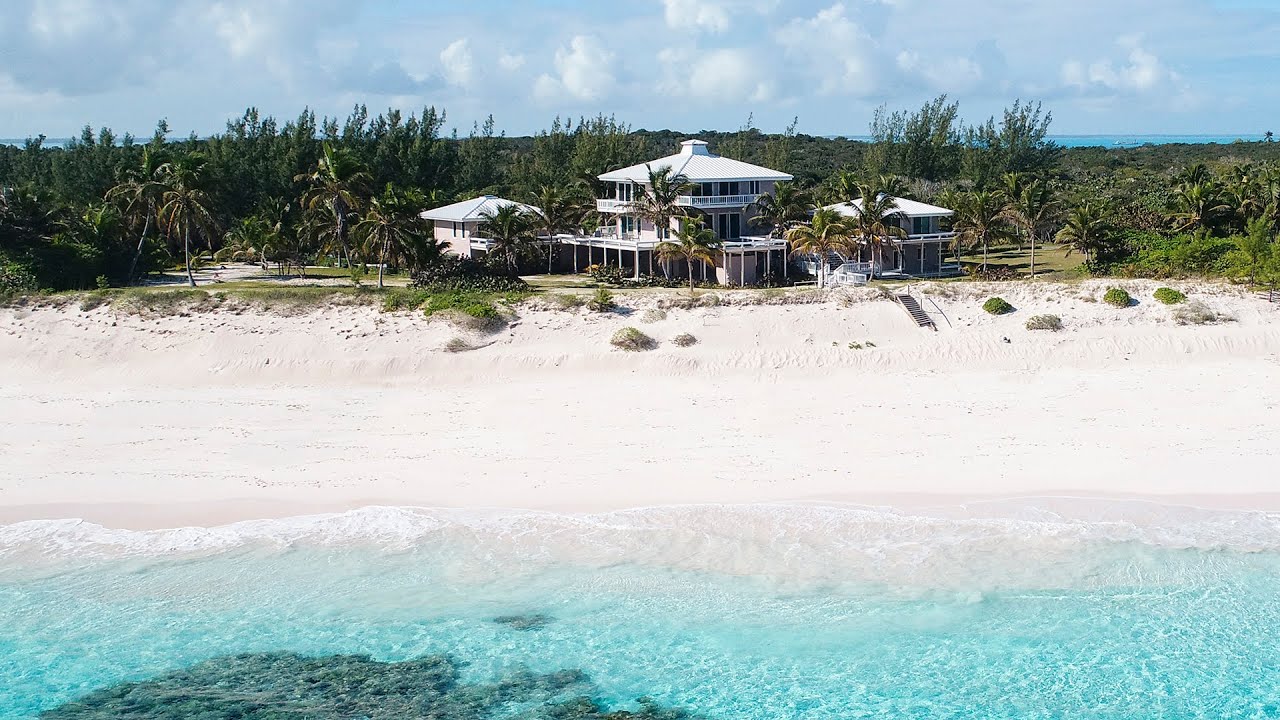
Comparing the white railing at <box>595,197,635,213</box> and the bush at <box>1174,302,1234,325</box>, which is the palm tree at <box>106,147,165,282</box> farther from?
the bush at <box>1174,302,1234,325</box>

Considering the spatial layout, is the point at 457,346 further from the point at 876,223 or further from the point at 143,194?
the point at 876,223

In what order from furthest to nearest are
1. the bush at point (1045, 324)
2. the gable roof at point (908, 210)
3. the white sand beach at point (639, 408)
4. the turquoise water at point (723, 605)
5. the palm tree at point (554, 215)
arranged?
the palm tree at point (554, 215) < the gable roof at point (908, 210) < the bush at point (1045, 324) < the white sand beach at point (639, 408) < the turquoise water at point (723, 605)

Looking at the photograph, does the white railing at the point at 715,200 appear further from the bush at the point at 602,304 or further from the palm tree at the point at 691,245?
the bush at the point at 602,304

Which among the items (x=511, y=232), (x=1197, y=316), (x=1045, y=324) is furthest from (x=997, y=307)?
(x=511, y=232)

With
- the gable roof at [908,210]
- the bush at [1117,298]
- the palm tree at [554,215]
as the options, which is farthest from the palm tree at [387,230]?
the bush at [1117,298]

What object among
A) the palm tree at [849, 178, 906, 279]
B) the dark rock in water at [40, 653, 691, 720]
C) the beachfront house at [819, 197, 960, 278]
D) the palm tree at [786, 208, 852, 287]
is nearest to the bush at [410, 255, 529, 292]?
the palm tree at [786, 208, 852, 287]

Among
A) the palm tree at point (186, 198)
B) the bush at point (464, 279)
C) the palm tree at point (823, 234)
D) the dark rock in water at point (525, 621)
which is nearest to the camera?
the dark rock in water at point (525, 621)
